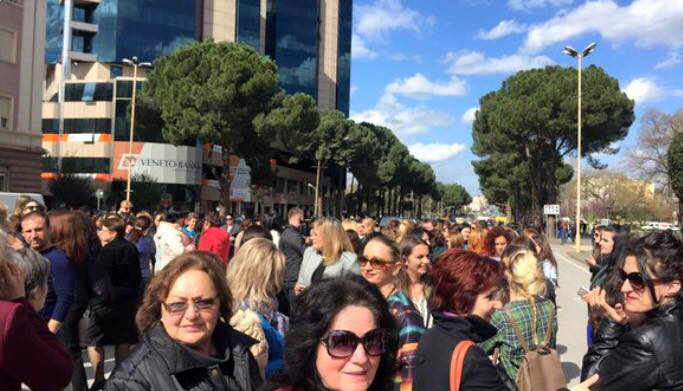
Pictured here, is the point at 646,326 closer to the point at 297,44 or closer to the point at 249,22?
the point at 249,22

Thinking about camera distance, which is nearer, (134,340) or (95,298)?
(95,298)

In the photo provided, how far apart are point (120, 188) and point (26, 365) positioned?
1798 inches

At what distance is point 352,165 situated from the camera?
65188mm

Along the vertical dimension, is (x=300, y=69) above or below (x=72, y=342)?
above

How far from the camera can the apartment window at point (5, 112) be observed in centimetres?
2762

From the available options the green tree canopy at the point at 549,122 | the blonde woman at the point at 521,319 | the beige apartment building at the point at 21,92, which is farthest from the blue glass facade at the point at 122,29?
the blonde woman at the point at 521,319

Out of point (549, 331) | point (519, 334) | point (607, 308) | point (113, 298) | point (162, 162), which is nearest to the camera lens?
point (607, 308)

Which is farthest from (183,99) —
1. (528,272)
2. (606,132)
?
(528,272)

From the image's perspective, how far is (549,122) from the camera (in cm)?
3994

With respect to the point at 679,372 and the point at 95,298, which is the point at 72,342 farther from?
the point at 679,372

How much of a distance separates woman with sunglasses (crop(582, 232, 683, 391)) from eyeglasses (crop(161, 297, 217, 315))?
157cm

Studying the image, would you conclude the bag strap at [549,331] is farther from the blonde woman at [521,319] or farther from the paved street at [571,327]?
the paved street at [571,327]

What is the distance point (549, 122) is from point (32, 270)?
40.6 meters

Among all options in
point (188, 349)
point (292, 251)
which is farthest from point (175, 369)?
point (292, 251)
